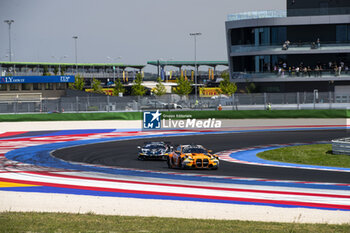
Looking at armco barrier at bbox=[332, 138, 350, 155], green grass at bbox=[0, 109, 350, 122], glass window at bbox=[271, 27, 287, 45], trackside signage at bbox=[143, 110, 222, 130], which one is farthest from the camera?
glass window at bbox=[271, 27, 287, 45]

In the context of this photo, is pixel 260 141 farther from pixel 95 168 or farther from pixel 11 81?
pixel 11 81

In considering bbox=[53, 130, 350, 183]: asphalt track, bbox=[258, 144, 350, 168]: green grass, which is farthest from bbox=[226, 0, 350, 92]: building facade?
bbox=[258, 144, 350, 168]: green grass

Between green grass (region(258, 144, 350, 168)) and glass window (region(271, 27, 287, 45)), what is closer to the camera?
green grass (region(258, 144, 350, 168))

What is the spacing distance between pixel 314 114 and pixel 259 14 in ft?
70.4

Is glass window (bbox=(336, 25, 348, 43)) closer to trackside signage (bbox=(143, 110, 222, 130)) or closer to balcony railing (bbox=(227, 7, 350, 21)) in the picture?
balcony railing (bbox=(227, 7, 350, 21))

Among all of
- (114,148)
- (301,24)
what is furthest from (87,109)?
(301,24)

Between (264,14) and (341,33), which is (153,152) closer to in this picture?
(264,14)

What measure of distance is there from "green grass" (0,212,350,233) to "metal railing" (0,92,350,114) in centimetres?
3265

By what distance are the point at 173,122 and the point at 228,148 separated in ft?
48.0

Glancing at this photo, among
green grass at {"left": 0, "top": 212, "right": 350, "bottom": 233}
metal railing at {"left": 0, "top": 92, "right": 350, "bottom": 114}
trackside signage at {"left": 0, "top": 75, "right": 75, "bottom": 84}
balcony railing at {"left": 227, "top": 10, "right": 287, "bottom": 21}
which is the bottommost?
green grass at {"left": 0, "top": 212, "right": 350, "bottom": 233}

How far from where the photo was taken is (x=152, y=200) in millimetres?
16812

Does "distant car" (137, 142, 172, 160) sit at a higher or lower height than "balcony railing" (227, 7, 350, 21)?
lower

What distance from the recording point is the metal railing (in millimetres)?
46156

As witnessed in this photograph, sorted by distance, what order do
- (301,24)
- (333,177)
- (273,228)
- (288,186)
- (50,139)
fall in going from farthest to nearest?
1. (301,24)
2. (50,139)
3. (333,177)
4. (288,186)
5. (273,228)
